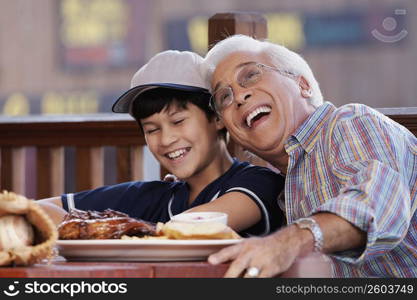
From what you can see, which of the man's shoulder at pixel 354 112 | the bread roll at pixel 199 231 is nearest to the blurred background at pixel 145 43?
the man's shoulder at pixel 354 112

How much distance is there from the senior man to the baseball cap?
0.04 m

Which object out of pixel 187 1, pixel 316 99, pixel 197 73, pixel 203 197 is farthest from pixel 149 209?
pixel 187 1

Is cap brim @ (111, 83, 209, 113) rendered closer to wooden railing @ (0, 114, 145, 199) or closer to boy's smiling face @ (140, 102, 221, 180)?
boy's smiling face @ (140, 102, 221, 180)

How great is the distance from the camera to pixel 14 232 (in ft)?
3.67

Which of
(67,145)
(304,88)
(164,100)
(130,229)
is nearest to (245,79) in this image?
(304,88)

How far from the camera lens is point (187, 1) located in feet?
27.6

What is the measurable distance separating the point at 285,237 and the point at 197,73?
3.29 ft

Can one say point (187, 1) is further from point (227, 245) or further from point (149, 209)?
point (227, 245)

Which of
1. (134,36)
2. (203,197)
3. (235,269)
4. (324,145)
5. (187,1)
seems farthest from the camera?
(187,1)

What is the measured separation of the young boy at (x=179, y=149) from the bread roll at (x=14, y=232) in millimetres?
848

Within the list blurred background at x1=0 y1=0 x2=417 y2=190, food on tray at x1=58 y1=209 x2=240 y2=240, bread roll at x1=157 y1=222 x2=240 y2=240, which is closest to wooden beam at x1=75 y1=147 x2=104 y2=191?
food on tray at x1=58 y1=209 x2=240 y2=240

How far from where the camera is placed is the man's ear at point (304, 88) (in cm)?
191

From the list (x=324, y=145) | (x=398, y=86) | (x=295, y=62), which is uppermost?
(x=295, y=62)

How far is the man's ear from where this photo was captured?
1909 mm
